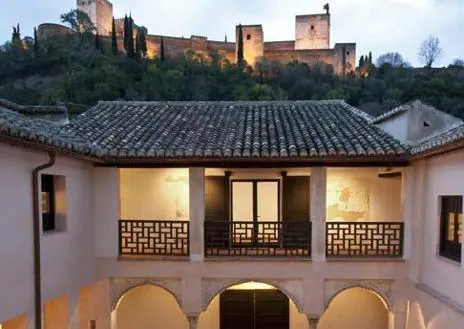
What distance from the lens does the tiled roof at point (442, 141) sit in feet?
23.9

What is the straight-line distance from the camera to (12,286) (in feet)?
23.2

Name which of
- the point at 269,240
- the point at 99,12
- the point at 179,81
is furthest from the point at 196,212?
the point at 99,12

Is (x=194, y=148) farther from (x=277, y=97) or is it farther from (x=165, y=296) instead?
(x=277, y=97)

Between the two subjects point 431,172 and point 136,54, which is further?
point 136,54

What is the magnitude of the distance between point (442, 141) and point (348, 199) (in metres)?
5.83

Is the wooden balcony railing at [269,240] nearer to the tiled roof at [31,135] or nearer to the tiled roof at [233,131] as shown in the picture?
the tiled roof at [233,131]

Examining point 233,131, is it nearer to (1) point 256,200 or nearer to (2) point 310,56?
(1) point 256,200

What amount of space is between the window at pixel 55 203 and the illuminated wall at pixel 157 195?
410 centimetres

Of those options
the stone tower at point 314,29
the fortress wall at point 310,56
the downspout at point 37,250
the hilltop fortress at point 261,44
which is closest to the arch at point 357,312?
the downspout at point 37,250

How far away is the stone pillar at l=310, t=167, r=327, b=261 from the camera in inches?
410

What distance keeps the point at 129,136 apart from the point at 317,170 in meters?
4.76

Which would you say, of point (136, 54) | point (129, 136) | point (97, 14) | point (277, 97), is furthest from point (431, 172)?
point (97, 14)

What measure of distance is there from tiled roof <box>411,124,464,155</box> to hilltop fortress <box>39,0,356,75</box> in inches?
2108

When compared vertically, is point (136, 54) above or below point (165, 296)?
above
